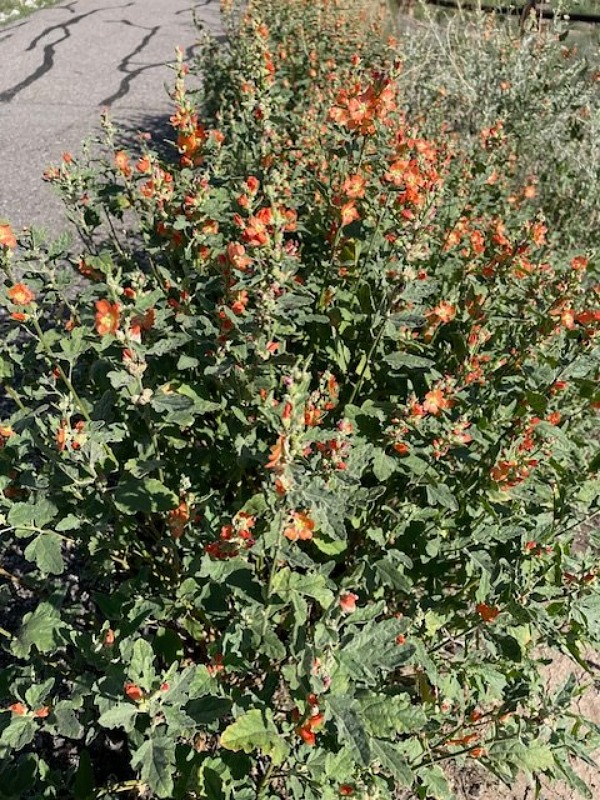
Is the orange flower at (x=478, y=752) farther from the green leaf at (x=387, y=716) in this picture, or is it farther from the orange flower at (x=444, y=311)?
the orange flower at (x=444, y=311)

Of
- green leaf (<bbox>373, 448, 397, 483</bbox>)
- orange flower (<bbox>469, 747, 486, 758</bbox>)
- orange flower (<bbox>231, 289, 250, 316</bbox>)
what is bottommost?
orange flower (<bbox>469, 747, 486, 758</bbox>)

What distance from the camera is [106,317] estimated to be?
1.57 meters

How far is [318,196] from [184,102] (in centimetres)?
92

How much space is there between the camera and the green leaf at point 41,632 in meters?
1.59

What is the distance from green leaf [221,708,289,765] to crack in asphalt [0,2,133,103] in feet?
26.8

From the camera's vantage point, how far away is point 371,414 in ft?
6.50

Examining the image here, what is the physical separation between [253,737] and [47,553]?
0.70 m

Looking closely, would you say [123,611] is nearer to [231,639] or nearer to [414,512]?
[231,639]

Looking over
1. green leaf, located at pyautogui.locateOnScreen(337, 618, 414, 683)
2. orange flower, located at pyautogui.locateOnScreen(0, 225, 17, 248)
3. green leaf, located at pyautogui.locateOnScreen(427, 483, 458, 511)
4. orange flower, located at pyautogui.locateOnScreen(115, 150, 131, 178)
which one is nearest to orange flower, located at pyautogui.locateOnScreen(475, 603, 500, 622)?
green leaf, located at pyautogui.locateOnScreen(427, 483, 458, 511)

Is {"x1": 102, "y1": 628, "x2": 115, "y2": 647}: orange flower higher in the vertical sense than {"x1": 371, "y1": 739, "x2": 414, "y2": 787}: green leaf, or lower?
higher

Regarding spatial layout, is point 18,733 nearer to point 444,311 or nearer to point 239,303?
point 239,303

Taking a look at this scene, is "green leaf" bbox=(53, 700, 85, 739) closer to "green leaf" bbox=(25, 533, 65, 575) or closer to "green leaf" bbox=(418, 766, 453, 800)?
"green leaf" bbox=(25, 533, 65, 575)

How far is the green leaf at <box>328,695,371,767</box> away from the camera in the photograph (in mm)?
1196

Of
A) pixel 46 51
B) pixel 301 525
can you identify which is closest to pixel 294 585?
pixel 301 525
